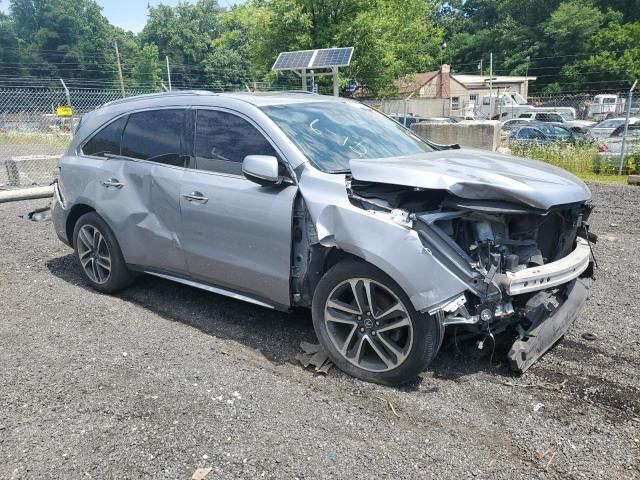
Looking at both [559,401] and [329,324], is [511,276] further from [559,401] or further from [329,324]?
[329,324]

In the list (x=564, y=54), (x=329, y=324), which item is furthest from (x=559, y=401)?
(x=564, y=54)

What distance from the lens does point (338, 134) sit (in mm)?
4109

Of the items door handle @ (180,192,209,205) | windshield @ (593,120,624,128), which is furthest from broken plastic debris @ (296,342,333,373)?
windshield @ (593,120,624,128)

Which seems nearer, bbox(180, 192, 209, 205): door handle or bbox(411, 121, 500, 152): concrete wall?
bbox(180, 192, 209, 205): door handle

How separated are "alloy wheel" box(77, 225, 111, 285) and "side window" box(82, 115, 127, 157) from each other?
72 cm

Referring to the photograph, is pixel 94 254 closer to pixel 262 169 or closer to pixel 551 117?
pixel 262 169

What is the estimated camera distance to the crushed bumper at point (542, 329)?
3312 mm

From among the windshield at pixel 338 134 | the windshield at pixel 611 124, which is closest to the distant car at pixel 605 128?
the windshield at pixel 611 124

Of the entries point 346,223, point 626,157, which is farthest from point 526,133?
point 346,223

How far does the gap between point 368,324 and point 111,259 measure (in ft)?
9.00

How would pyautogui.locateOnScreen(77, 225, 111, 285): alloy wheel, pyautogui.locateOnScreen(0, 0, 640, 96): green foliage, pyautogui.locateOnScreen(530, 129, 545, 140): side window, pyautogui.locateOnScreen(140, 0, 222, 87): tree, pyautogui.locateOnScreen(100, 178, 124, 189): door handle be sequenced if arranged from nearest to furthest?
pyautogui.locateOnScreen(100, 178, 124, 189): door handle < pyautogui.locateOnScreen(77, 225, 111, 285): alloy wheel < pyautogui.locateOnScreen(530, 129, 545, 140): side window < pyautogui.locateOnScreen(0, 0, 640, 96): green foliage < pyautogui.locateOnScreen(140, 0, 222, 87): tree

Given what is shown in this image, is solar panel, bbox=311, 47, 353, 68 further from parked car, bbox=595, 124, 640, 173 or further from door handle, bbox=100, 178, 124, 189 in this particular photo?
door handle, bbox=100, 178, 124, 189

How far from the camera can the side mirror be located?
11.7ft

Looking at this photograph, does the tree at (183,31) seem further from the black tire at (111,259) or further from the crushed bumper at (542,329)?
the crushed bumper at (542,329)
